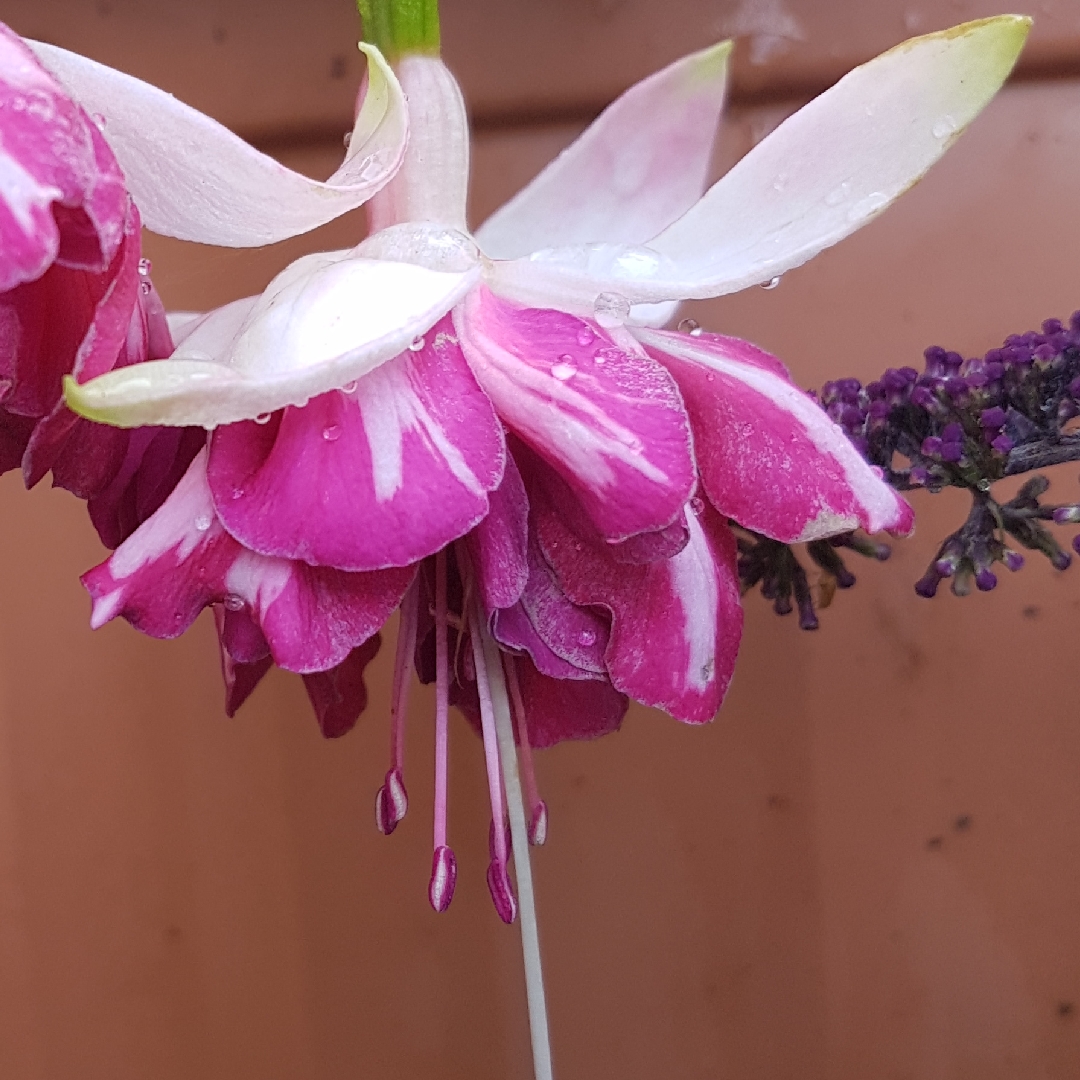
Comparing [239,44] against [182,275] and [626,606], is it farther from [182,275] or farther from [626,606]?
[626,606]

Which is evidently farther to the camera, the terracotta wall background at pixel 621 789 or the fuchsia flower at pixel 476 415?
the terracotta wall background at pixel 621 789

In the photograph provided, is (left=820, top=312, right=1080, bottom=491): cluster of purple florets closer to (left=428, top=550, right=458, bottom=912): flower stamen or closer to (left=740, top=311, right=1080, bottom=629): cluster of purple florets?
(left=740, top=311, right=1080, bottom=629): cluster of purple florets

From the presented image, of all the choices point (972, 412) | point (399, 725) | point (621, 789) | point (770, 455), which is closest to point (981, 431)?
point (972, 412)

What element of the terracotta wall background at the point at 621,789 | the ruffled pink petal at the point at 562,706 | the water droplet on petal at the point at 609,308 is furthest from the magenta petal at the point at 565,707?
the terracotta wall background at the point at 621,789

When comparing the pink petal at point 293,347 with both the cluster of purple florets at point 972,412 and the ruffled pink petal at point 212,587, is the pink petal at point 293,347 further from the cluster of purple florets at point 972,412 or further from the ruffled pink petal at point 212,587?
the cluster of purple florets at point 972,412

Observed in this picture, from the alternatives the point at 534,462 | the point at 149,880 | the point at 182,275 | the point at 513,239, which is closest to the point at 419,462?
the point at 534,462

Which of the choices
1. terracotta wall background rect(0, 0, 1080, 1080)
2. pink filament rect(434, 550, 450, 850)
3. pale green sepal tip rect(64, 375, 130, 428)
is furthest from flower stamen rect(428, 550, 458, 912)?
terracotta wall background rect(0, 0, 1080, 1080)
